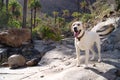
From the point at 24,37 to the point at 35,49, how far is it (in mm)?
1027

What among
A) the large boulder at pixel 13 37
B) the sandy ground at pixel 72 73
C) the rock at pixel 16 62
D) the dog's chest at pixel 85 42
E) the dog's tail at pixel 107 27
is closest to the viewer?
the sandy ground at pixel 72 73

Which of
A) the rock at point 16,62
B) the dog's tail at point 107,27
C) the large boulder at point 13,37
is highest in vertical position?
the dog's tail at point 107,27

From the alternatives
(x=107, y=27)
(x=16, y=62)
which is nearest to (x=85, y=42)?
(x=16, y=62)

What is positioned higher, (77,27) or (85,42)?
(77,27)

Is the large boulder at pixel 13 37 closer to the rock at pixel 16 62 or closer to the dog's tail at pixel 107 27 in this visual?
the dog's tail at pixel 107 27

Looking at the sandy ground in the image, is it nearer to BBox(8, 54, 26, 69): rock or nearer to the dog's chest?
BBox(8, 54, 26, 69): rock

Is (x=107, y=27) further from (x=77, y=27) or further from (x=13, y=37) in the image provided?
(x=77, y=27)

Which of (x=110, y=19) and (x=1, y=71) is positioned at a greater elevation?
(x=110, y=19)

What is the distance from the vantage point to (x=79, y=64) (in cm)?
996

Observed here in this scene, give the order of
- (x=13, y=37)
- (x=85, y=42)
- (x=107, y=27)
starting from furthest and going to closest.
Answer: (x=13, y=37) → (x=107, y=27) → (x=85, y=42)

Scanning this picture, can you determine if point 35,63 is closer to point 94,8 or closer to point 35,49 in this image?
point 35,49

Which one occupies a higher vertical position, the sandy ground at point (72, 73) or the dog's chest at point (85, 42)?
the dog's chest at point (85, 42)

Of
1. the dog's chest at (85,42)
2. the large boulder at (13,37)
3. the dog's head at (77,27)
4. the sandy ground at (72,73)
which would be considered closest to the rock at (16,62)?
the sandy ground at (72,73)

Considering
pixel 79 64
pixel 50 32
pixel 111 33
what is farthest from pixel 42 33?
pixel 79 64
